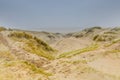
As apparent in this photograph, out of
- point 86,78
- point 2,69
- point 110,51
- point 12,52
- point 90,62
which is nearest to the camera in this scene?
point 86,78

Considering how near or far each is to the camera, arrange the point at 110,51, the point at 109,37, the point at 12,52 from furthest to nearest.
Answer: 1. the point at 109,37
2. the point at 12,52
3. the point at 110,51

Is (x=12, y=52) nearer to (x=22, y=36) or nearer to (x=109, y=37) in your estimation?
(x=22, y=36)


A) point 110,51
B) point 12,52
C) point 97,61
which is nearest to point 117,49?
point 110,51

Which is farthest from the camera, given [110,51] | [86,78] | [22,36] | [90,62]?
[22,36]

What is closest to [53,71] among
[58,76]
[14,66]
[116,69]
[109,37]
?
[58,76]

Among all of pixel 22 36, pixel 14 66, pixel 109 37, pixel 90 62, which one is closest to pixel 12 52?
pixel 14 66

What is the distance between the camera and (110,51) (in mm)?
41344

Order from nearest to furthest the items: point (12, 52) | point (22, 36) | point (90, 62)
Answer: point (90, 62)
point (12, 52)
point (22, 36)

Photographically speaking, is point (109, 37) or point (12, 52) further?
point (109, 37)

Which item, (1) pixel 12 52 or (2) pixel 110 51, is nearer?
(2) pixel 110 51

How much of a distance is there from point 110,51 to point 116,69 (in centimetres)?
748

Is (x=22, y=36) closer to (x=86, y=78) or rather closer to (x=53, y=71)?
(x=53, y=71)

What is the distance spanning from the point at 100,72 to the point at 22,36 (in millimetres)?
42593

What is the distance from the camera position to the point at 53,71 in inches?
1342
